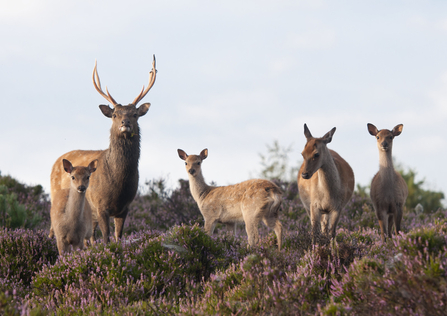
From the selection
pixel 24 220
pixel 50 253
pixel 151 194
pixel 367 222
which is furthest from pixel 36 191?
pixel 367 222

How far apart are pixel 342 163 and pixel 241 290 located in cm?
494

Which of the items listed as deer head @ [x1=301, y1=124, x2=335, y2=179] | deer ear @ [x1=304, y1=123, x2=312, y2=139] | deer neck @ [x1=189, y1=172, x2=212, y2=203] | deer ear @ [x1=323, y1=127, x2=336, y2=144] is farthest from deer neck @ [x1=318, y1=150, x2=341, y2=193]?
deer neck @ [x1=189, y1=172, x2=212, y2=203]

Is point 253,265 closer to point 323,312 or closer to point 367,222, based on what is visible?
point 323,312

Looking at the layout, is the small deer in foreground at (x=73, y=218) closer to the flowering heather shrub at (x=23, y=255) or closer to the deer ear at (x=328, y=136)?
the flowering heather shrub at (x=23, y=255)

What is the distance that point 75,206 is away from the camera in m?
7.13

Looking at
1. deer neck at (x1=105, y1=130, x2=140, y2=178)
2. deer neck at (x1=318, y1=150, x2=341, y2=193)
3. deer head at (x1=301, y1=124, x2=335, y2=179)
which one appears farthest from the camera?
deer neck at (x1=105, y1=130, x2=140, y2=178)

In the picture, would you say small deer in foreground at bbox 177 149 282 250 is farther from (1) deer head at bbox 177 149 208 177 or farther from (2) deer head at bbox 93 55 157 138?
(2) deer head at bbox 93 55 157 138

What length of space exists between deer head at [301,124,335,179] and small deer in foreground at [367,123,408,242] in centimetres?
120

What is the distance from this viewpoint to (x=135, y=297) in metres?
5.43

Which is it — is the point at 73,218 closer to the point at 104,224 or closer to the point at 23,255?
the point at 23,255

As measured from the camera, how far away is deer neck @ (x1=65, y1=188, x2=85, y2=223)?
7.09m

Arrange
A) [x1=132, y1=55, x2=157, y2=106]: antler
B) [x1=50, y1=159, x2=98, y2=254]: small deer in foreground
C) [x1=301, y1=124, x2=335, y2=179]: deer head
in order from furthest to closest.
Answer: [x1=132, y1=55, x2=157, y2=106]: antler, [x1=301, y1=124, x2=335, y2=179]: deer head, [x1=50, y1=159, x2=98, y2=254]: small deer in foreground

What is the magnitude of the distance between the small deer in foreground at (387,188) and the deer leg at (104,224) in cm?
500

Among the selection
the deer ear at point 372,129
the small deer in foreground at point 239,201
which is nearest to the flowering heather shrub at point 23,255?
the small deer in foreground at point 239,201
